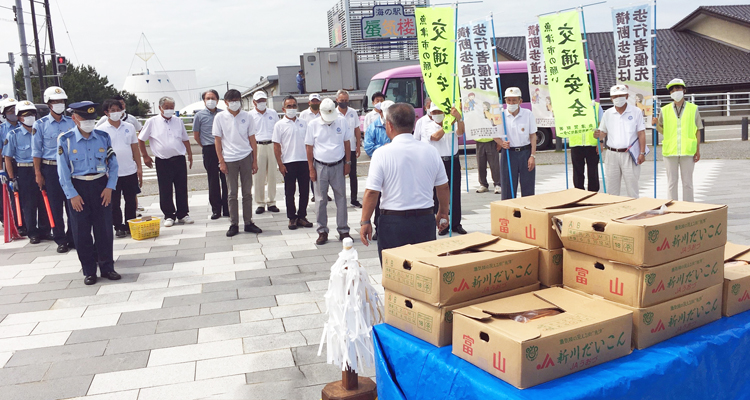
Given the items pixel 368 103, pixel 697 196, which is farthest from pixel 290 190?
pixel 368 103

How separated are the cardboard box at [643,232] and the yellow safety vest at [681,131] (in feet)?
17.2

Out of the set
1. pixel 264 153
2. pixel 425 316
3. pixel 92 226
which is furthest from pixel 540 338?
pixel 264 153

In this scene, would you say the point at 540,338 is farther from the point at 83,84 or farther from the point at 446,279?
the point at 83,84

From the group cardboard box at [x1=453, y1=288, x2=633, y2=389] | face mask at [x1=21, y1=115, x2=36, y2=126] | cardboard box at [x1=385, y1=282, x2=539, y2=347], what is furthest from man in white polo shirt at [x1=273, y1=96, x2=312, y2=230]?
Answer: cardboard box at [x1=453, y1=288, x2=633, y2=389]

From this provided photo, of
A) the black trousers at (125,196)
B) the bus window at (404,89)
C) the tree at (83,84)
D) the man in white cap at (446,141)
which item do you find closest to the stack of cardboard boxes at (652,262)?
the man in white cap at (446,141)

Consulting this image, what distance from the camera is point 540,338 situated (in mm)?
2109

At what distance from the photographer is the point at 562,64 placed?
278 inches

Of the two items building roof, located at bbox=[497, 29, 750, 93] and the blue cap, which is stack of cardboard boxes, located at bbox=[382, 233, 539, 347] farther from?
building roof, located at bbox=[497, 29, 750, 93]

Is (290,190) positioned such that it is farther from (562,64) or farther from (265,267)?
(562,64)

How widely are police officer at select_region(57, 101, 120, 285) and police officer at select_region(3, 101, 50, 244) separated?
2505 mm

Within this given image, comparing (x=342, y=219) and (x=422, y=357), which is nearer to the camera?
(x=422, y=357)

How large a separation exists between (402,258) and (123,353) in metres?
2.55

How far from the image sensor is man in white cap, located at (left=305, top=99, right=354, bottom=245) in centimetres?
729

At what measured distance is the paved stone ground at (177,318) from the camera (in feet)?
12.0
